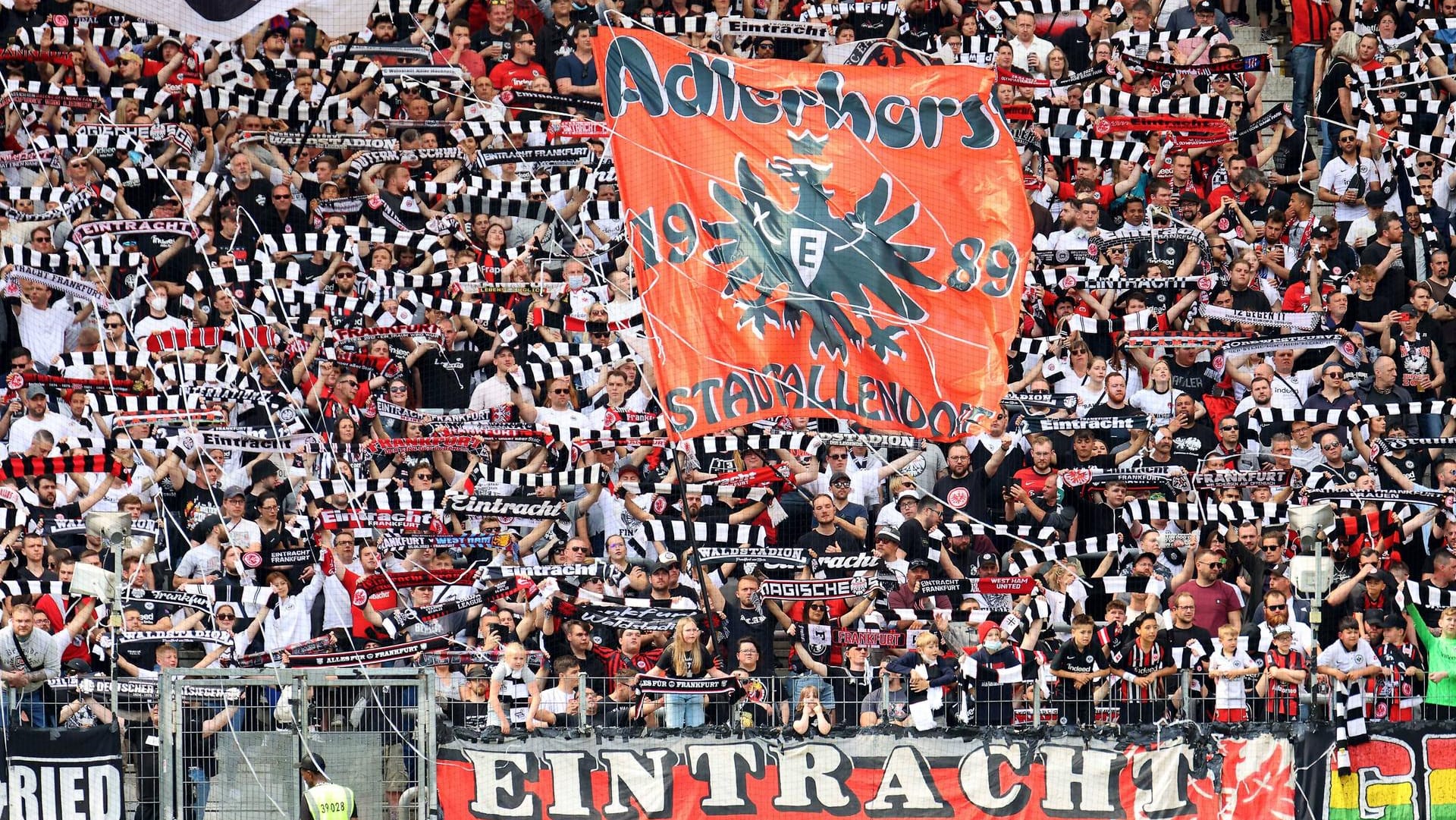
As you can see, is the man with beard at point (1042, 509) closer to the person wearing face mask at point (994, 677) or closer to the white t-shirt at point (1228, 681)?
the person wearing face mask at point (994, 677)

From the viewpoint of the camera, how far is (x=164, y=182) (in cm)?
2103

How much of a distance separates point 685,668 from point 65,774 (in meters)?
3.85

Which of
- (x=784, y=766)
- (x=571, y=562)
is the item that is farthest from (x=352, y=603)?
(x=784, y=766)

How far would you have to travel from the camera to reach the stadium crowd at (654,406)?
650 inches

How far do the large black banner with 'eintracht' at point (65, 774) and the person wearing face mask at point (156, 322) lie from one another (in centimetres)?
614

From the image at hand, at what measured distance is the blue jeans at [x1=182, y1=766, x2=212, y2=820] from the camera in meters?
14.4

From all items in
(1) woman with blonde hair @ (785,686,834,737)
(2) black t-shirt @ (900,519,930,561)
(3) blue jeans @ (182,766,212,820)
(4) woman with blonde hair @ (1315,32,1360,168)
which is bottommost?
(3) blue jeans @ (182,766,212,820)

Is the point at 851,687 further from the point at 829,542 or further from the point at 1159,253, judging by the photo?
the point at 1159,253

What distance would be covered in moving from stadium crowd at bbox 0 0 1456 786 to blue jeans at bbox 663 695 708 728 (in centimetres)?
4

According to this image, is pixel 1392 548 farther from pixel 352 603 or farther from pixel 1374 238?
pixel 352 603

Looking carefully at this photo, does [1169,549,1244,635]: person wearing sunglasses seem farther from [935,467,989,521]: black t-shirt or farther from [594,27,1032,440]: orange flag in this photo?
[594,27,1032,440]: orange flag

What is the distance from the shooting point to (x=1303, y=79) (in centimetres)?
2291

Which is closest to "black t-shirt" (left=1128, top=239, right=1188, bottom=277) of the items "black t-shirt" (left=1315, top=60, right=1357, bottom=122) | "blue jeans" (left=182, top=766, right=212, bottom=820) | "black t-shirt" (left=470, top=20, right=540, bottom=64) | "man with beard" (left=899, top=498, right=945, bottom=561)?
"black t-shirt" (left=1315, top=60, right=1357, bottom=122)

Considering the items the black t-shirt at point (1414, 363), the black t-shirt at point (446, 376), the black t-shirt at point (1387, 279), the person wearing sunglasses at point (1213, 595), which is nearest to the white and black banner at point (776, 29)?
the black t-shirt at point (446, 376)
